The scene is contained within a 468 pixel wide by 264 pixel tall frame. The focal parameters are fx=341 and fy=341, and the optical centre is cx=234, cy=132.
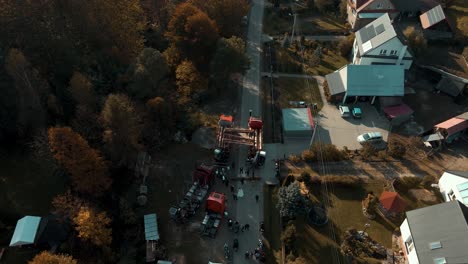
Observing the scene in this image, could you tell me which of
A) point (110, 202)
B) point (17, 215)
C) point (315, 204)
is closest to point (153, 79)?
point (110, 202)

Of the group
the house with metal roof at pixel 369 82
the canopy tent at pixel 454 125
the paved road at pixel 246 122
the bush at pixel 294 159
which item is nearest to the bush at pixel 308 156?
the bush at pixel 294 159

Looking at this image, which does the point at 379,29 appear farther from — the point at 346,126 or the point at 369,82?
the point at 346,126

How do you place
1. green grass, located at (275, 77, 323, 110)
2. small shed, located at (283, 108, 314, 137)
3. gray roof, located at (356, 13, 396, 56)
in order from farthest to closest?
green grass, located at (275, 77, 323, 110) < gray roof, located at (356, 13, 396, 56) < small shed, located at (283, 108, 314, 137)

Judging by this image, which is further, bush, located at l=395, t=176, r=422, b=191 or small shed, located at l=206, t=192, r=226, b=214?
bush, located at l=395, t=176, r=422, b=191

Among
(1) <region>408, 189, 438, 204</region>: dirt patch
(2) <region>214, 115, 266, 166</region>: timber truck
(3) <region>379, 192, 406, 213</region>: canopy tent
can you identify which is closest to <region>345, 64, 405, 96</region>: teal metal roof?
(1) <region>408, 189, 438, 204</region>: dirt patch

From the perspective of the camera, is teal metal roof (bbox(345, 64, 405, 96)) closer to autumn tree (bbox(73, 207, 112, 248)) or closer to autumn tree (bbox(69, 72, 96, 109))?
autumn tree (bbox(69, 72, 96, 109))

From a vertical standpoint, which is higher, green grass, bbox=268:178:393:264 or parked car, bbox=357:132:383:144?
parked car, bbox=357:132:383:144

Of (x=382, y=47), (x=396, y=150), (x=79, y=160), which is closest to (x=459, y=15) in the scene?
(x=382, y=47)
